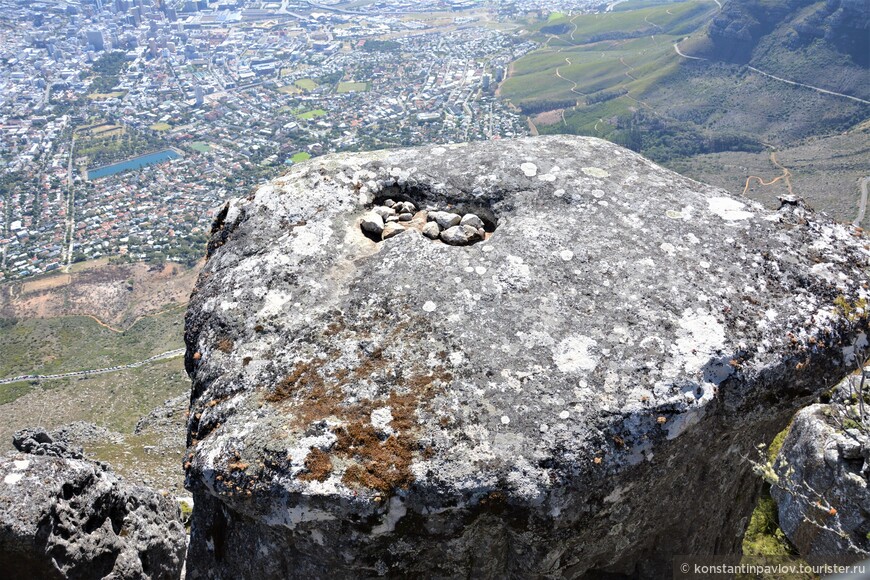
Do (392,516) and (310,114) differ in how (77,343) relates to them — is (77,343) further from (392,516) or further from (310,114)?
(310,114)

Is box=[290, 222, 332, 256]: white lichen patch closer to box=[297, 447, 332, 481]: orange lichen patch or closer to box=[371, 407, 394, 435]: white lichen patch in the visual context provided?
box=[371, 407, 394, 435]: white lichen patch

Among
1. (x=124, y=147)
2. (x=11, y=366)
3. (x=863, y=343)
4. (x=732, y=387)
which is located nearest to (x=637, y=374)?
(x=732, y=387)

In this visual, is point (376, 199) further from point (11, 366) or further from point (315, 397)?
point (11, 366)

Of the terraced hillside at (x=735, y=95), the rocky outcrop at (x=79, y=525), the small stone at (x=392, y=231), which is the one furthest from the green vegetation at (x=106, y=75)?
the small stone at (x=392, y=231)

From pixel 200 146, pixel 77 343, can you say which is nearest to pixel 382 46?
pixel 200 146

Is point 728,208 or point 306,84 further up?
point 728,208

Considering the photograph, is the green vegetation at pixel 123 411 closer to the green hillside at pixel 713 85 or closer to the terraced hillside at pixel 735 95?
the terraced hillside at pixel 735 95

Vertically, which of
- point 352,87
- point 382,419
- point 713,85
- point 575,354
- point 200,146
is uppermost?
point 575,354
